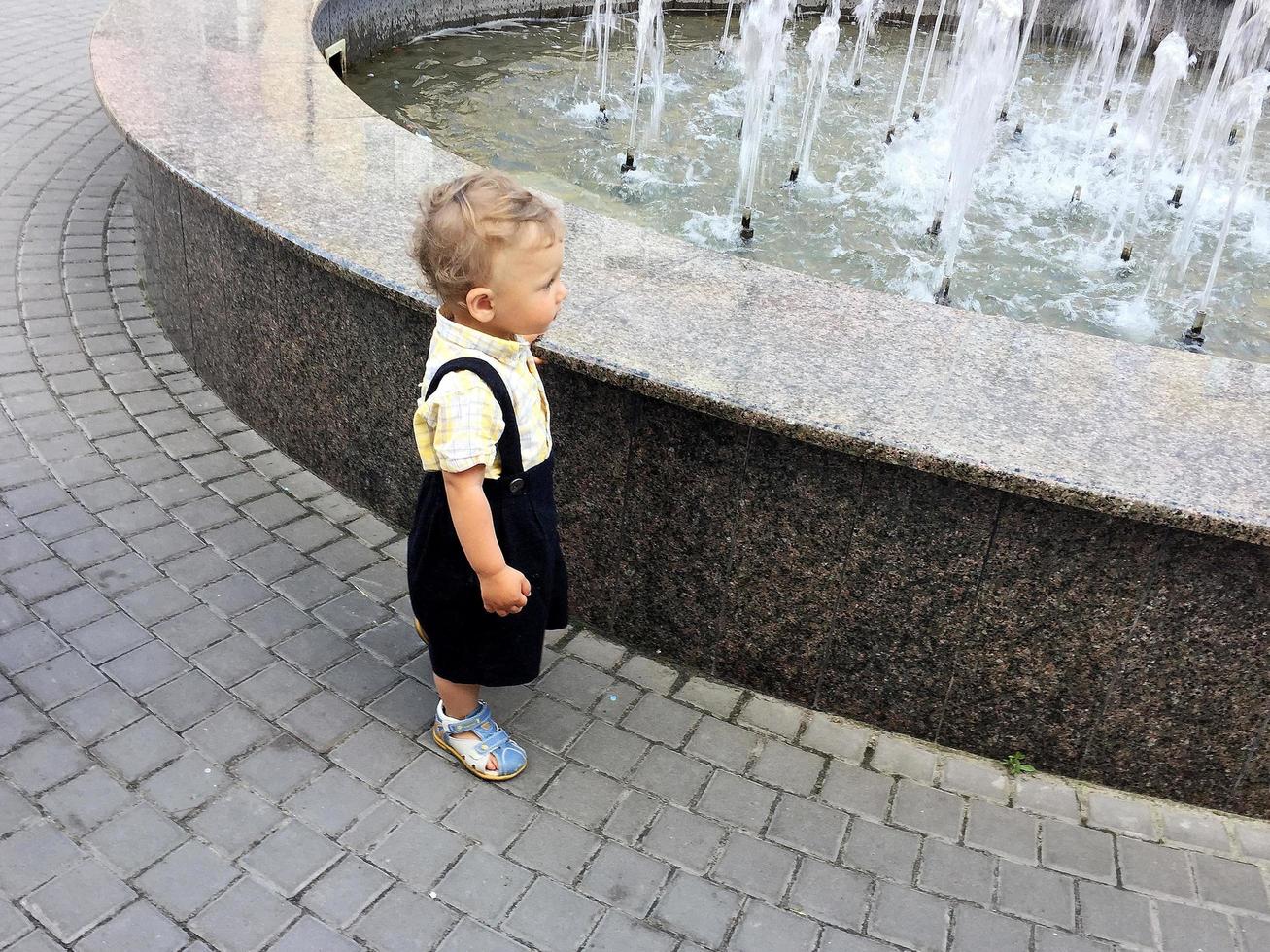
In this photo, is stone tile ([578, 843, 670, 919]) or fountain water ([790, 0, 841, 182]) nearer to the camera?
stone tile ([578, 843, 670, 919])

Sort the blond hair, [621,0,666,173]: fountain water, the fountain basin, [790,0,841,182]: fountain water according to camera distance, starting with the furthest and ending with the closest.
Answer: [621,0,666,173]: fountain water → [790,0,841,182]: fountain water → the fountain basin → the blond hair

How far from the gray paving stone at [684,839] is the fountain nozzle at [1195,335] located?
334 centimetres

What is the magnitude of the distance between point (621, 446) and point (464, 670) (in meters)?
0.76

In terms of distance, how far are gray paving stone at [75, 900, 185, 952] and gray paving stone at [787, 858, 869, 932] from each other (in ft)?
4.57

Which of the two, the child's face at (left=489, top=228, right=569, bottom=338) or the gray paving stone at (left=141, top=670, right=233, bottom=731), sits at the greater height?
the child's face at (left=489, top=228, right=569, bottom=338)

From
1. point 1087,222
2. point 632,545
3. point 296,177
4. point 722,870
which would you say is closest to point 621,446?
point 632,545

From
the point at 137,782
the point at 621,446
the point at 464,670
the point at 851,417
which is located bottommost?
the point at 137,782

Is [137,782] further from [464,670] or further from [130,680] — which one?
[464,670]

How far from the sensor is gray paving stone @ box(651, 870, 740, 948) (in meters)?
2.56

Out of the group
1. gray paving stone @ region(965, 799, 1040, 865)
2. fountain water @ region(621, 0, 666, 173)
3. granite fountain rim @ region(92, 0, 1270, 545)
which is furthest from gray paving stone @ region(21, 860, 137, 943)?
fountain water @ region(621, 0, 666, 173)

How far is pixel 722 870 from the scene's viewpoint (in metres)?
2.72

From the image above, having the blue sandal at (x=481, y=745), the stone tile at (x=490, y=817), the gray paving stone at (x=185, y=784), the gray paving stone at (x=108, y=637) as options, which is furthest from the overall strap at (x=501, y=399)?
the gray paving stone at (x=108, y=637)

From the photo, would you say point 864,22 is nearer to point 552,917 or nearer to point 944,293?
point 944,293

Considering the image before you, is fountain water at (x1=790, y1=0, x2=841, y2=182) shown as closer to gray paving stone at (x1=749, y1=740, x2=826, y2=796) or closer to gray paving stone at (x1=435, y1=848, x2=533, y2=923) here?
gray paving stone at (x1=749, y1=740, x2=826, y2=796)
